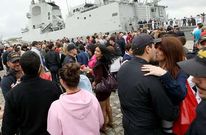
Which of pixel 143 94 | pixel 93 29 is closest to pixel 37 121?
pixel 143 94

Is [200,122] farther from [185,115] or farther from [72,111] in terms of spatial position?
[72,111]

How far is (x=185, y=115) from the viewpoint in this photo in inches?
112

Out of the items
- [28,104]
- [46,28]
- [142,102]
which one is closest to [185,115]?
[142,102]

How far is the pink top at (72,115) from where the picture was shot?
9.95 ft

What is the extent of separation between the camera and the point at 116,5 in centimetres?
3200

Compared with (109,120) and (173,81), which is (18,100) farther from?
(109,120)

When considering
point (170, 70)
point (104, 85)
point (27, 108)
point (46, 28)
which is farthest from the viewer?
point (46, 28)

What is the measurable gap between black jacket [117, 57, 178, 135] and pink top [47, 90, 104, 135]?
467 millimetres

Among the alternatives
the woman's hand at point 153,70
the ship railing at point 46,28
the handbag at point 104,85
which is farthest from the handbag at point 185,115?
the ship railing at point 46,28

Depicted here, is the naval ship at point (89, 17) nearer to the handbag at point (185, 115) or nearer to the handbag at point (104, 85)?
the handbag at point (104, 85)

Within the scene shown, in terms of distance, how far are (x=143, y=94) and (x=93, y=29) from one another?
3367 cm

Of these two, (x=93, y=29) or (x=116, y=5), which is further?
(x=93, y=29)

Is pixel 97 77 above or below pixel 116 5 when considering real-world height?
below

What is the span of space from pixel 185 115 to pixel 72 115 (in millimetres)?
1286
